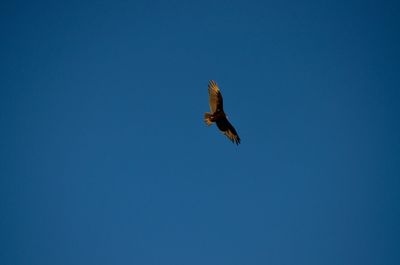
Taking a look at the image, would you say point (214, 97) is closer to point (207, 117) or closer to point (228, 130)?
point (207, 117)

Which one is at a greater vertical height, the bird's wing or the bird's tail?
the bird's wing

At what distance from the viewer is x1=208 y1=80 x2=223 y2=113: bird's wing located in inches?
885

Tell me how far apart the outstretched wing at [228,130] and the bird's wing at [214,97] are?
70 centimetres

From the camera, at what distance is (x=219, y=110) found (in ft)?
73.8

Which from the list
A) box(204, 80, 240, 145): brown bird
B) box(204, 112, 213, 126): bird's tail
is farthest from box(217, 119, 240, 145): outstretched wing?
box(204, 112, 213, 126): bird's tail

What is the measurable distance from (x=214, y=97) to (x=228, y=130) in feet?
Result: 6.63

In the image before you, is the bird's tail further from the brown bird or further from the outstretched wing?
the outstretched wing

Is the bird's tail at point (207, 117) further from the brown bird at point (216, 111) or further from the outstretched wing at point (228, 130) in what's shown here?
the outstretched wing at point (228, 130)

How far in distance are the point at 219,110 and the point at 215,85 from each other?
52.1 inches

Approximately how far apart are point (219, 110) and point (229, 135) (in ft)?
6.25

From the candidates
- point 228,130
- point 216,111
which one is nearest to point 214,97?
point 216,111

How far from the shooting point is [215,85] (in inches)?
902

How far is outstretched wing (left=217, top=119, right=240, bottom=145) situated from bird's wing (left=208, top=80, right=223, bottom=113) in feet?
2.31

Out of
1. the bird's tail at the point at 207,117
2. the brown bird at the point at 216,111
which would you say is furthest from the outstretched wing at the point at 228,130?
the bird's tail at the point at 207,117
